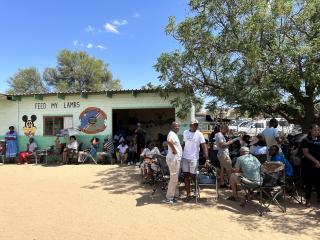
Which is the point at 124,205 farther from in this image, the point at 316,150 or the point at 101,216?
the point at 316,150

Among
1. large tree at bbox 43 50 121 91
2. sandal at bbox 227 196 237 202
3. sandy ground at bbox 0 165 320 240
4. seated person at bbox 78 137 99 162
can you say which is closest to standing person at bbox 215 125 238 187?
sandy ground at bbox 0 165 320 240

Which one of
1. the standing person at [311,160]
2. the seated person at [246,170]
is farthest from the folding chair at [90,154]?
the standing person at [311,160]

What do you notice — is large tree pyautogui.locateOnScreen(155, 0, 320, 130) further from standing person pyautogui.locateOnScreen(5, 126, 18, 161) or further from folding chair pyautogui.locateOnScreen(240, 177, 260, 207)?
standing person pyautogui.locateOnScreen(5, 126, 18, 161)

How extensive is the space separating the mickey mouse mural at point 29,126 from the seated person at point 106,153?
3.61m

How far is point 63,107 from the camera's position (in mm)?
15805

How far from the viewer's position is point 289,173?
7824 mm

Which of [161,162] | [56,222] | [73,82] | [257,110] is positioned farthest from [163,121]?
[73,82]

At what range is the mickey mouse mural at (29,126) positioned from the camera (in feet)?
52.8

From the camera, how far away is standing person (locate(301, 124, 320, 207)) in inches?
281

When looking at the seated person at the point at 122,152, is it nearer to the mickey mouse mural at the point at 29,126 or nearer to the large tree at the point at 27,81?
the mickey mouse mural at the point at 29,126

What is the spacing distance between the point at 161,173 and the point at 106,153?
563cm

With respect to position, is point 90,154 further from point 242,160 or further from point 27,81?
point 27,81

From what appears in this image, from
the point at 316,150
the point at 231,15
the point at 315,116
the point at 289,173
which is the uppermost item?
the point at 231,15

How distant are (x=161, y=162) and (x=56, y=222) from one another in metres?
3.12
